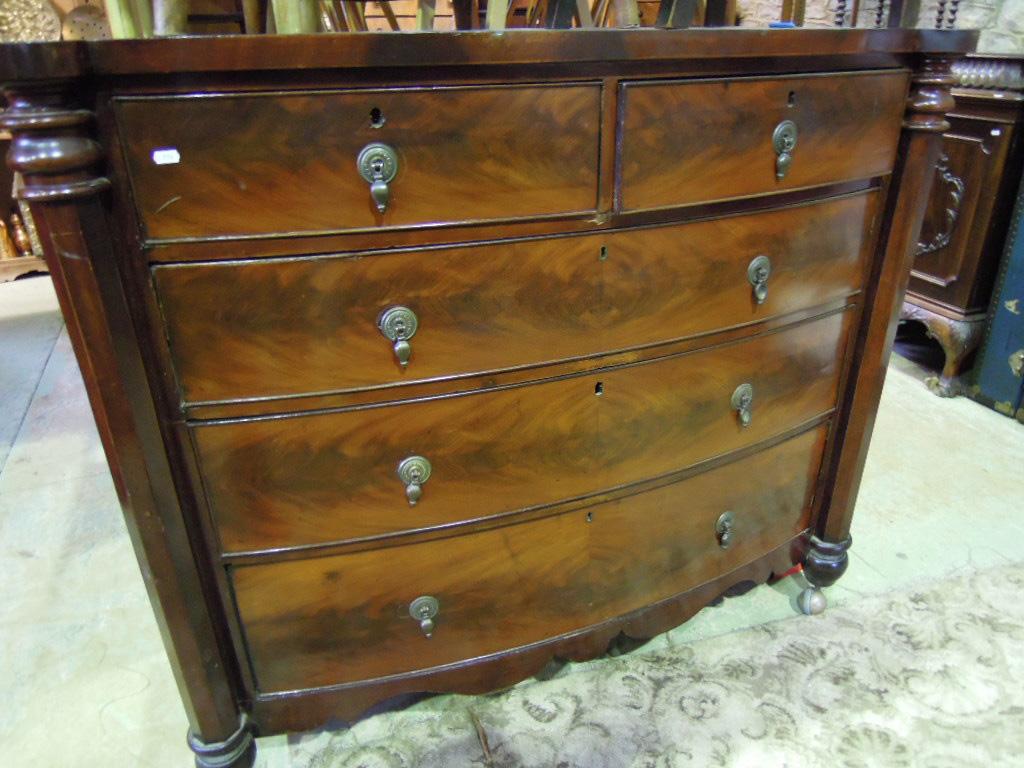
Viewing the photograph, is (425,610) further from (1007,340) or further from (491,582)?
(1007,340)

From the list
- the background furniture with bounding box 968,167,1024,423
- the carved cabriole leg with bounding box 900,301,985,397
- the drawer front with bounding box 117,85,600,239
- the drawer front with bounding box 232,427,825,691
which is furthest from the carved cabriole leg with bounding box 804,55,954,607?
the carved cabriole leg with bounding box 900,301,985,397

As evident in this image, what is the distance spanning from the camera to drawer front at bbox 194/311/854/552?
95 centimetres

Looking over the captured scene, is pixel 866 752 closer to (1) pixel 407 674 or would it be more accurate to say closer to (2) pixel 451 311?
(1) pixel 407 674

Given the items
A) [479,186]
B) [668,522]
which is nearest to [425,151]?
[479,186]

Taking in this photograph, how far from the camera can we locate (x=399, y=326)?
35.7 inches

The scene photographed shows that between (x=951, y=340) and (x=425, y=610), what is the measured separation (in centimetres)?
198

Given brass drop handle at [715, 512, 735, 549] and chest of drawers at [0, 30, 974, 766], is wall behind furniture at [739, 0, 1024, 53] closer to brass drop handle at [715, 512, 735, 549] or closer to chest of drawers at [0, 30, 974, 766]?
chest of drawers at [0, 30, 974, 766]

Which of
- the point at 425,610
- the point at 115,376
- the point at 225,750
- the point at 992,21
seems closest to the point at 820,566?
the point at 425,610

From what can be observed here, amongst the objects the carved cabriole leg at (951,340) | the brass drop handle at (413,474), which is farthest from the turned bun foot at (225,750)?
the carved cabriole leg at (951,340)

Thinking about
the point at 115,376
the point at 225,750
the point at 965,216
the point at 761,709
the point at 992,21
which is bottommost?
the point at 761,709

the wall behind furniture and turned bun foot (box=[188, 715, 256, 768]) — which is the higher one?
the wall behind furniture

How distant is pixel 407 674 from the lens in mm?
1140

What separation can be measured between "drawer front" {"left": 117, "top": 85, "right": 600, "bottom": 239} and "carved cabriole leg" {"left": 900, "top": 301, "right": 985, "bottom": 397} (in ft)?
6.14

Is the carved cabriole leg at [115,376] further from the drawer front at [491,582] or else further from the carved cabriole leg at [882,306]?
the carved cabriole leg at [882,306]
